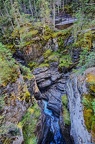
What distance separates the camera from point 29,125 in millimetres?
18406

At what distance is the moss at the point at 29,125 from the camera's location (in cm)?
1733

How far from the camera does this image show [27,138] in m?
17.5

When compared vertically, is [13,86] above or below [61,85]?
above

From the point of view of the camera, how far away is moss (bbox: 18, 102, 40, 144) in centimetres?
1733

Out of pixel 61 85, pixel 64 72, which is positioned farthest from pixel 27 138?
pixel 64 72

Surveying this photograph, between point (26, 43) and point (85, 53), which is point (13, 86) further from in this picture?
point (26, 43)

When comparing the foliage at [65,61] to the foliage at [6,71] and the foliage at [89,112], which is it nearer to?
the foliage at [6,71]

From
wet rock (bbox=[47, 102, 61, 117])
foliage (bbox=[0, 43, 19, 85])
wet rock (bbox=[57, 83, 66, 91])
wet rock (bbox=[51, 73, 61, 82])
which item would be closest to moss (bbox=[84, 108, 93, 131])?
foliage (bbox=[0, 43, 19, 85])

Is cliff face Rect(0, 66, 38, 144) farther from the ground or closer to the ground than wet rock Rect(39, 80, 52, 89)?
farther from the ground

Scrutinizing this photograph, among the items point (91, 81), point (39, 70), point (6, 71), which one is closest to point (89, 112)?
point (91, 81)

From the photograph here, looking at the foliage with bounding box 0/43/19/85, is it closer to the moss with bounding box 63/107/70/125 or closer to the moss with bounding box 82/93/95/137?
the moss with bounding box 63/107/70/125

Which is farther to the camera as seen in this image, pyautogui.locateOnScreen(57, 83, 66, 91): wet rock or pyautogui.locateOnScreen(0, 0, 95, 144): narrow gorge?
pyautogui.locateOnScreen(57, 83, 66, 91): wet rock

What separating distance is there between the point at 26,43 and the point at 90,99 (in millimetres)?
21819

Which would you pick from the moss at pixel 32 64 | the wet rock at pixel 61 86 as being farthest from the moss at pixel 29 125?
the moss at pixel 32 64
